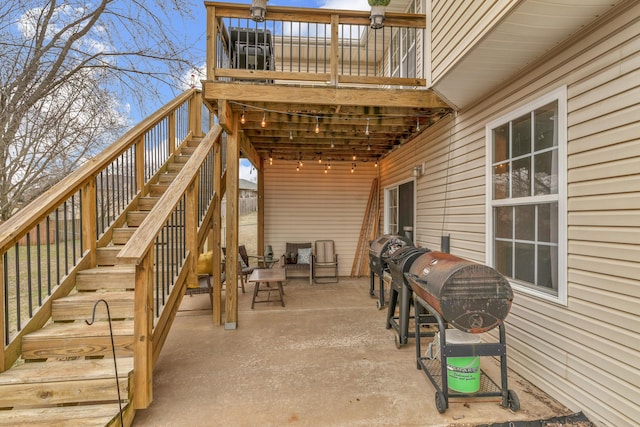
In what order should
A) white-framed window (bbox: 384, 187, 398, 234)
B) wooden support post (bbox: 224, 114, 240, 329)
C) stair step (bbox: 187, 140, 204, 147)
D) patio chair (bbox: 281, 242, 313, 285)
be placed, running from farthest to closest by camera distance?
patio chair (bbox: 281, 242, 313, 285) → white-framed window (bbox: 384, 187, 398, 234) → stair step (bbox: 187, 140, 204, 147) → wooden support post (bbox: 224, 114, 240, 329)

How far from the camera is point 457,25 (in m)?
2.88

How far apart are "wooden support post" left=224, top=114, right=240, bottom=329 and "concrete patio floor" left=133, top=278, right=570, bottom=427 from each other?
0.24 metres

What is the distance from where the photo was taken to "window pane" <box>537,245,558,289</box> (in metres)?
2.33

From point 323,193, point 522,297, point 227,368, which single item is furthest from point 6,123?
point 522,297

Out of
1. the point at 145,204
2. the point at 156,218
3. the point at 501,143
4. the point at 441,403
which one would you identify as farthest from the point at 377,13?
the point at 441,403

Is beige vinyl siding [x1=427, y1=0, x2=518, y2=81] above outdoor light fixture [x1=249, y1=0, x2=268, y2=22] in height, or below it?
below

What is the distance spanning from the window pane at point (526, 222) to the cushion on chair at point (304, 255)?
14.8 feet

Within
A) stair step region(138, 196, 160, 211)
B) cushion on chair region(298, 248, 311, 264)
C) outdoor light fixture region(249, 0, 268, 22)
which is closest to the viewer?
outdoor light fixture region(249, 0, 268, 22)

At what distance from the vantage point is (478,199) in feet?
10.7

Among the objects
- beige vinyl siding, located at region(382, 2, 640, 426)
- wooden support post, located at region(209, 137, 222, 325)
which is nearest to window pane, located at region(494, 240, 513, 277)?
beige vinyl siding, located at region(382, 2, 640, 426)

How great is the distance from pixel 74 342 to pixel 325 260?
198 inches

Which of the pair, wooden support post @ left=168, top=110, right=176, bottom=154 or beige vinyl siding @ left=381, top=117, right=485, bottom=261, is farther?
wooden support post @ left=168, top=110, right=176, bottom=154

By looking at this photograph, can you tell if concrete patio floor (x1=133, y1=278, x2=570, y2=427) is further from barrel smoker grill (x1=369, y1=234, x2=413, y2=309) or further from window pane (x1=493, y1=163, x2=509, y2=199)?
window pane (x1=493, y1=163, x2=509, y2=199)

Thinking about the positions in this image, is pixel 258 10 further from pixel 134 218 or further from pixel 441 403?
pixel 441 403
